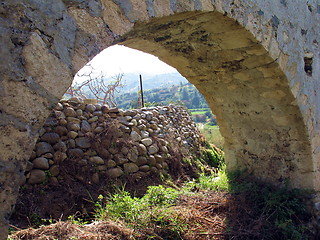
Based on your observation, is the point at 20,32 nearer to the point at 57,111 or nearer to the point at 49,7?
the point at 49,7

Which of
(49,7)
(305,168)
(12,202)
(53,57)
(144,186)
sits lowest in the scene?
(144,186)

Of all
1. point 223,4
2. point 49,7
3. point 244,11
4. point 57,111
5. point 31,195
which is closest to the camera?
point 49,7

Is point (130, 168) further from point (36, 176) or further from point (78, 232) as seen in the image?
point (78, 232)

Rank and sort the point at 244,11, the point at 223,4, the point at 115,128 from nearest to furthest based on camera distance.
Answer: the point at 223,4 → the point at 244,11 → the point at 115,128

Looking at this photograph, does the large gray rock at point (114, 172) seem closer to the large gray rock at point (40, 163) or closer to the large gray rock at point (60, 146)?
the large gray rock at point (60, 146)

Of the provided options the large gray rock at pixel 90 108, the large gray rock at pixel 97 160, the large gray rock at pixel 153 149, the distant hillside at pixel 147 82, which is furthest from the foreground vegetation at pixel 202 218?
the distant hillside at pixel 147 82

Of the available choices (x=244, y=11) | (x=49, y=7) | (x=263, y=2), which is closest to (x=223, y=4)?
(x=244, y=11)

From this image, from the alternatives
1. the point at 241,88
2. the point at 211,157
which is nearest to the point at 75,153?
the point at 241,88

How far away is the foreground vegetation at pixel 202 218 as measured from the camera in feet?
7.86

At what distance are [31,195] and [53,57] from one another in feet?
9.72

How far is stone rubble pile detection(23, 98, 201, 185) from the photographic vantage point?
4129 mm

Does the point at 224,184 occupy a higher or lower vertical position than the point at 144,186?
higher

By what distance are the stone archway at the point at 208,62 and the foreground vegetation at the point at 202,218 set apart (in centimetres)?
36

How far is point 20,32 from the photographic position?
118 centimetres
